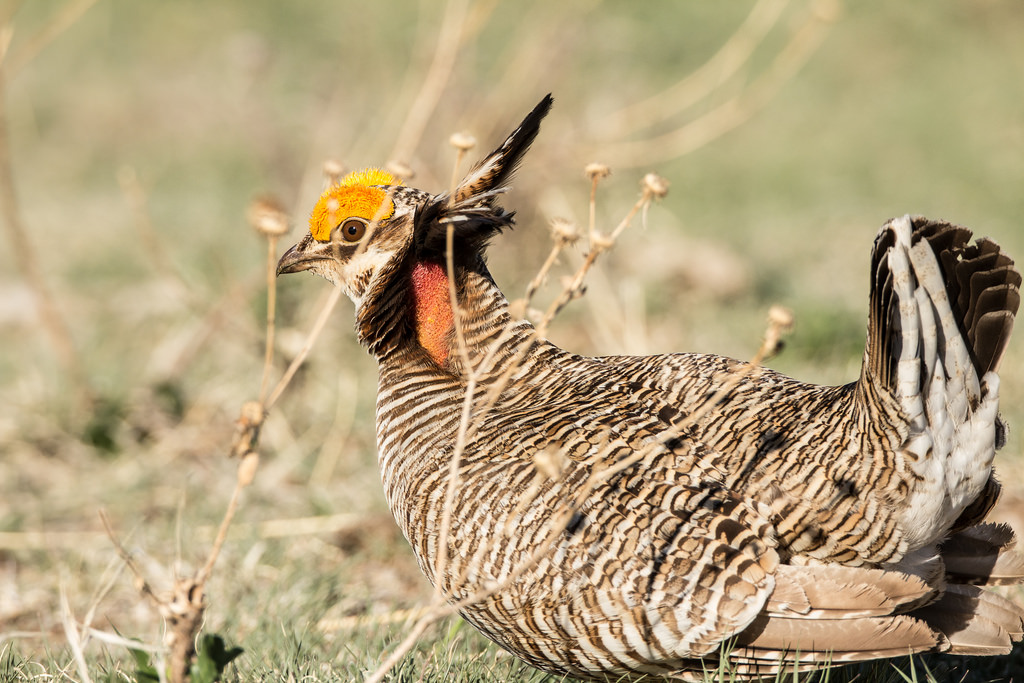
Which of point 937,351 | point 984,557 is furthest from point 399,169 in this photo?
point 984,557

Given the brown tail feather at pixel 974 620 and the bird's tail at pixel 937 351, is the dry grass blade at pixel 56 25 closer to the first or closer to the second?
the bird's tail at pixel 937 351

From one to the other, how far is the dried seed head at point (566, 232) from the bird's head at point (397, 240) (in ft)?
2.42

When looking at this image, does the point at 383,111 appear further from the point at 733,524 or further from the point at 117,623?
the point at 733,524

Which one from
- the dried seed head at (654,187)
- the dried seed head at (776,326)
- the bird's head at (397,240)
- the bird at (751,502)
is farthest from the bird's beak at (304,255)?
the dried seed head at (776,326)

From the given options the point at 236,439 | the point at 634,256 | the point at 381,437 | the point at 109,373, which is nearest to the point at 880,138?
the point at 634,256

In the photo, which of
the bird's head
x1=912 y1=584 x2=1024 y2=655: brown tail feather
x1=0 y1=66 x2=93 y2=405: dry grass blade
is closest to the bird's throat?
the bird's head

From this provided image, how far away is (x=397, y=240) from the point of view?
305 cm

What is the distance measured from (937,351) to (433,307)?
137 cm

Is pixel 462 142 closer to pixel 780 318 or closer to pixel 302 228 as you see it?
pixel 780 318

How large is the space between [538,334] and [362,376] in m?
3.82

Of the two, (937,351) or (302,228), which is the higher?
(302,228)

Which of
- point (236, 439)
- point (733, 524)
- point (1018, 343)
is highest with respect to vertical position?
point (1018, 343)

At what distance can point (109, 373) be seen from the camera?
577 cm

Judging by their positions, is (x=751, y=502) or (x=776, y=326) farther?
(x=751, y=502)
